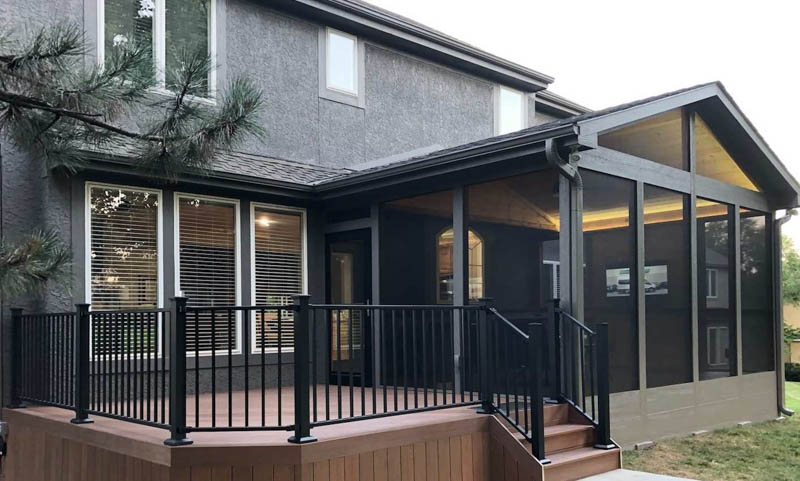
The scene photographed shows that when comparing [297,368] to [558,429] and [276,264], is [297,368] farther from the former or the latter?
[276,264]

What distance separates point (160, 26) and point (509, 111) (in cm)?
641

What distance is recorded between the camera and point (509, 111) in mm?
12500

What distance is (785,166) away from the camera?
8.95 m

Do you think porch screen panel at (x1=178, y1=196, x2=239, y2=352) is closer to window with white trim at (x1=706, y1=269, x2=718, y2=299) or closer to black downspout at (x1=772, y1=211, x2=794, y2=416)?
window with white trim at (x1=706, y1=269, x2=718, y2=299)

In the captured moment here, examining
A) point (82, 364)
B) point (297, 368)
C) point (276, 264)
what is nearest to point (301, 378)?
point (297, 368)

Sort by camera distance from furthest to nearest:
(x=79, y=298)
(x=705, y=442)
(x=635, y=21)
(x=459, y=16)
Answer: (x=459, y=16), (x=635, y=21), (x=705, y=442), (x=79, y=298)

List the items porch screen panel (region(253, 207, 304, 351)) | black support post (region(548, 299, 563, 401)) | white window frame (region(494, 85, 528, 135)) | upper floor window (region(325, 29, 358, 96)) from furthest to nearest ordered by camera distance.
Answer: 1. white window frame (region(494, 85, 528, 135))
2. upper floor window (region(325, 29, 358, 96))
3. porch screen panel (region(253, 207, 304, 351))
4. black support post (region(548, 299, 563, 401))

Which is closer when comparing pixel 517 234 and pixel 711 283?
pixel 517 234

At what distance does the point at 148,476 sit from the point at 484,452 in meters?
2.42

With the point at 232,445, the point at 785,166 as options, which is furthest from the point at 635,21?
the point at 232,445

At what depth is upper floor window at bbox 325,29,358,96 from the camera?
9.77 m

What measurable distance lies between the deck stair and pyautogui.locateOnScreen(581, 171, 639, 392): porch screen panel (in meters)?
0.81

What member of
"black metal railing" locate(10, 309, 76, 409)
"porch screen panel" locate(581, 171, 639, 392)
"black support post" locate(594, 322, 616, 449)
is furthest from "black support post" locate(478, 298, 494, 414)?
"black metal railing" locate(10, 309, 76, 409)

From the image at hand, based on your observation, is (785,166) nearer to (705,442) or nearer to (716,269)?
(716,269)
